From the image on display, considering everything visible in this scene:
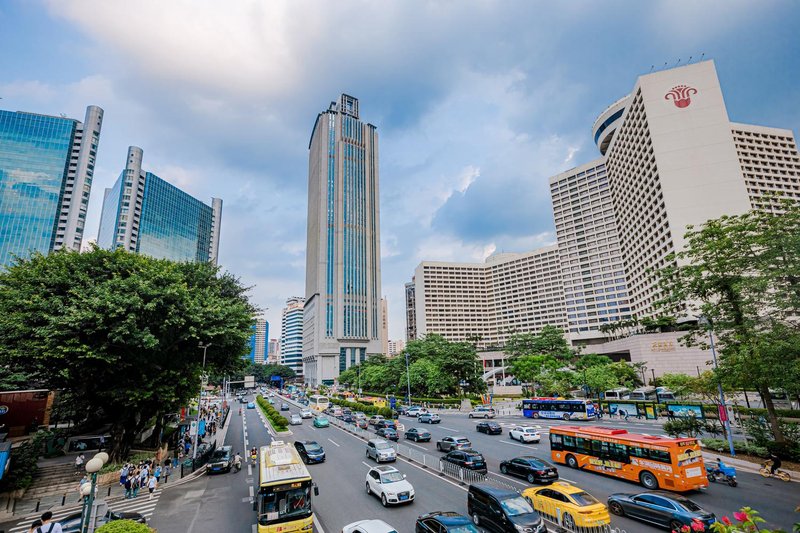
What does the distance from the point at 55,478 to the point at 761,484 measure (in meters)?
42.4

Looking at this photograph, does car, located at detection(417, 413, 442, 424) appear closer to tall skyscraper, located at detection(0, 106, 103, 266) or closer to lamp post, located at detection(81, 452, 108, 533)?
lamp post, located at detection(81, 452, 108, 533)

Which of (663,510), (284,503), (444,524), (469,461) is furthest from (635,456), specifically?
(284,503)

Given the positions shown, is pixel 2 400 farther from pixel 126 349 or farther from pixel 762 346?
pixel 762 346

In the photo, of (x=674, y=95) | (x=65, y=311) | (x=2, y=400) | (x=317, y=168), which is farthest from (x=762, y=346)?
(x=317, y=168)

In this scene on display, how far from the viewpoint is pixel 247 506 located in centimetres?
1911

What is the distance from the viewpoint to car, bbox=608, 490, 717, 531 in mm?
13141

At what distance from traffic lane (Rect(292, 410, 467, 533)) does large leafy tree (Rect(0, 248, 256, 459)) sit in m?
12.1

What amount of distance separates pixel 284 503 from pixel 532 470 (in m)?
13.4

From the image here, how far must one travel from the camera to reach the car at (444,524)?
39.6ft

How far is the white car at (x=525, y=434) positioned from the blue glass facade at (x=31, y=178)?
403 ft

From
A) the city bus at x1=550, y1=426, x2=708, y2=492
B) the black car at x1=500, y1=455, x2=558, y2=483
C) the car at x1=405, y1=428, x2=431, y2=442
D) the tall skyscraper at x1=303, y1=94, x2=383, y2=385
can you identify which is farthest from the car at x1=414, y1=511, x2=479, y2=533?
the tall skyscraper at x1=303, y1=94, x2=383, y2=385

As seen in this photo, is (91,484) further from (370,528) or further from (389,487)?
(389,487)

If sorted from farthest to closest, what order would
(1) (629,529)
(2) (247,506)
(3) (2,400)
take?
(3) (2,400) < (2) (247,506) < (1) (629,529)

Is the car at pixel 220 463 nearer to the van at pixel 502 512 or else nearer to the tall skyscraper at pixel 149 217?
the van at pixel 502 512
